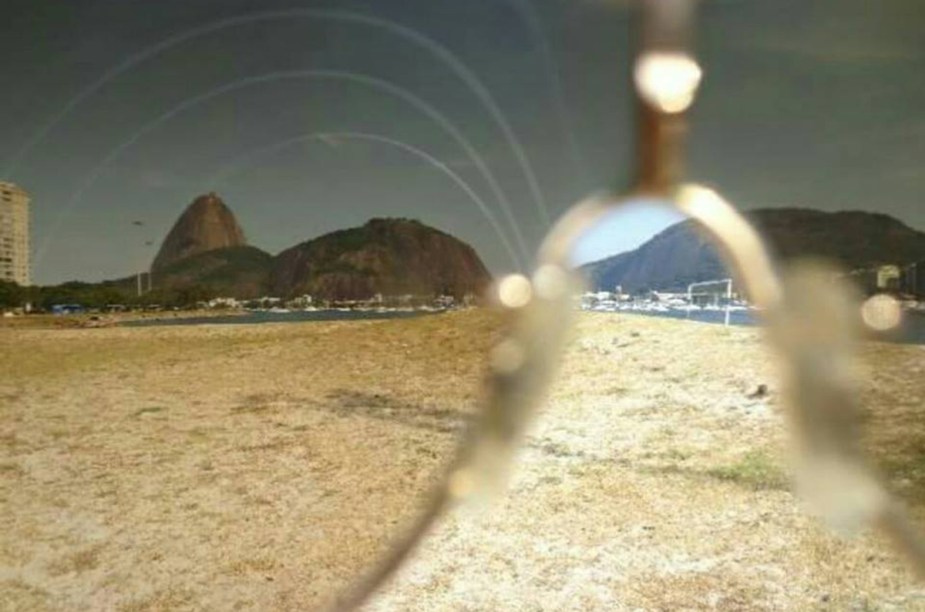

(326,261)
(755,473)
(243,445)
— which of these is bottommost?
(243,445)

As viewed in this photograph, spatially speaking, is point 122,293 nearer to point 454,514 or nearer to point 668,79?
point 454,514

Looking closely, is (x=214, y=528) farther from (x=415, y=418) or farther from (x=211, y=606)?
(x=415, y=418)

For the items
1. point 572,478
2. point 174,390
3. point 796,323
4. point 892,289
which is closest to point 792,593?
point 892,289

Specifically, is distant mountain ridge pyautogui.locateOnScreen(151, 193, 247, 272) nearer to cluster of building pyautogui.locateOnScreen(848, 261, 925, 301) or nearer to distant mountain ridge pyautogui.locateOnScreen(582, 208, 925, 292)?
distant mountain ridge pyautogui.locateOnScreen(582, 208, 925, 292)

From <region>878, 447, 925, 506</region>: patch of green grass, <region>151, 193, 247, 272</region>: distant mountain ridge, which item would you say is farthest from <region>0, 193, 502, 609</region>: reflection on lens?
<region>878, 447, 925, 506</region>: patch of green grass

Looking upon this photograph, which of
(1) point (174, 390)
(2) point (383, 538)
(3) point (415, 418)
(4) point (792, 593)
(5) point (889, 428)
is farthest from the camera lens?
(1) point (174, 390)

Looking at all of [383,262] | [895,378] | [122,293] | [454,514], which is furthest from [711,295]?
→ [895,378]

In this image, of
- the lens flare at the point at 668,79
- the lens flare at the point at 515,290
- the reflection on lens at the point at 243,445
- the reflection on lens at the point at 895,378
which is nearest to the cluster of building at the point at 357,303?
the reflection on lens at the point at 243,445
